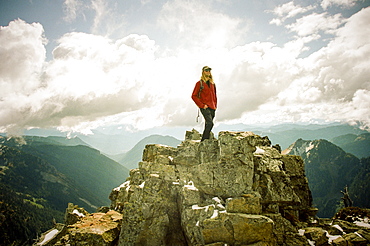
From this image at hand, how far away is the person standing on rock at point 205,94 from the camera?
57.0 ft

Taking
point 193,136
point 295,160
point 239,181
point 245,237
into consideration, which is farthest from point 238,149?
point 193,136

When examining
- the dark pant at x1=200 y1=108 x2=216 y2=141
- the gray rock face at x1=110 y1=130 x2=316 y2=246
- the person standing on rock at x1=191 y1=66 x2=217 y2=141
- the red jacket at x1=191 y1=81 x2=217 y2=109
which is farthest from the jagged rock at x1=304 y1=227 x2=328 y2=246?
the red jacket at x1=191 y1=81 x2=217 y2=109

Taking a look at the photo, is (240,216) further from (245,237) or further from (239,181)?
(239,181)

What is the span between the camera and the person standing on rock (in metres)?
17.4

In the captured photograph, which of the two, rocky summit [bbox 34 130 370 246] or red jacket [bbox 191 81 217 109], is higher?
red jacket [bbox 191 81 217 109]

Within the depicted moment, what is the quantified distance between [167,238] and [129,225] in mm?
3202

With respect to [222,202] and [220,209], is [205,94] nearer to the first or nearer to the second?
[222,202]

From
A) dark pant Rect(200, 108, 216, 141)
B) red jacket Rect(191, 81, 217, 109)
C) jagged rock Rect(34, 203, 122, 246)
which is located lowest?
jagged rock Rect(34, 203, 122, 246)

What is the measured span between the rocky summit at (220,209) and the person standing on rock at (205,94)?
3.12m

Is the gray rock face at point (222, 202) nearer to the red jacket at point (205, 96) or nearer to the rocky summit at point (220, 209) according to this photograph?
the rocky summit at point (220, 209)

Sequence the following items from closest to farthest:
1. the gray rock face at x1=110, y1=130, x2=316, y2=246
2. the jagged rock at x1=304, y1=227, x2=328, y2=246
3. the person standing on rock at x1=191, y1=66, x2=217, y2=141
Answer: the gray rock face at x1=110, y1=130, x2=316, y2=246
the jagged rock at x1=304, y1=227, x2=328, y2=246
the person standing on rock at x1=191, y1=66, x2=217, y2=141

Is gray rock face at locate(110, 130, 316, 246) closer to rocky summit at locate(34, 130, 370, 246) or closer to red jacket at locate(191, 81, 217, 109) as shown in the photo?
rocky summit at locate(34, 130, 370, 246)

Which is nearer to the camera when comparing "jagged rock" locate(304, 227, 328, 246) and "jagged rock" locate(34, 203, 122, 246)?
"jagged rock" locate(34, 203, 122, 246)

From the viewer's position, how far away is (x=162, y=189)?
16.4 m
